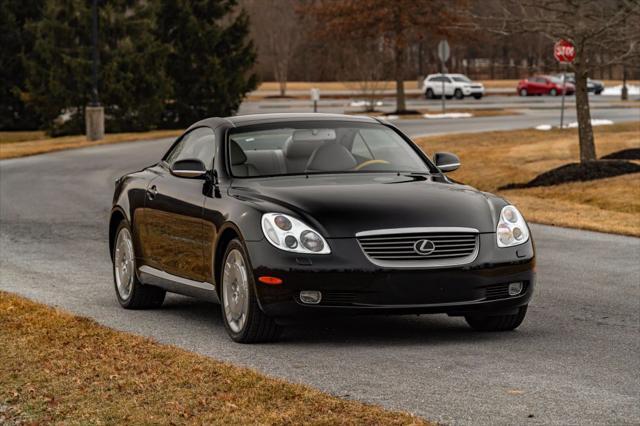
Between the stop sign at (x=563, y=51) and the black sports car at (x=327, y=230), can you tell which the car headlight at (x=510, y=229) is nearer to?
the black sports car at (x=327, y=230)

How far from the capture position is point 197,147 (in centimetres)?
1095

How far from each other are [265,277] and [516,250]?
166 cm

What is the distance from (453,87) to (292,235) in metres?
76.3

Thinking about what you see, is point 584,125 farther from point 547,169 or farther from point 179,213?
point 179,213

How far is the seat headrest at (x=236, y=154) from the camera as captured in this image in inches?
404

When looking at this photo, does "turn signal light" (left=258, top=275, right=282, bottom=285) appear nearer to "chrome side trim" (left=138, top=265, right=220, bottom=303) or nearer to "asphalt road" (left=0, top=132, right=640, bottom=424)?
"asphalt road" (left=0, top=132, right=640, bottom=424)

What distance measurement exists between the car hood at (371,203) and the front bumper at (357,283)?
0.16 m

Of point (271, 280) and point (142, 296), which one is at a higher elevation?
point (271, 280)

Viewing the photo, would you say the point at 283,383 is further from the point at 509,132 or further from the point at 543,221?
the point at 509,132

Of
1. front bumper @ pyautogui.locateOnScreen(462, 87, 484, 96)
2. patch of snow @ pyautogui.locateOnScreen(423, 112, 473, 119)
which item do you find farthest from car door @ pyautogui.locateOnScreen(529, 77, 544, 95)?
patch of snow @ pyautogui.locateOnScreen(423, 112, 473, 119)

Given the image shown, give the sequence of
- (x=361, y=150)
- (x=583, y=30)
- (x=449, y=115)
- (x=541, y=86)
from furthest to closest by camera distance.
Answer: (x=541, y=86) < (x=449, y=115) < (x=583, y=30) < (x=361, y=150)

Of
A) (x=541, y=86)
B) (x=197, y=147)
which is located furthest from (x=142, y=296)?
(x=541, y=86)

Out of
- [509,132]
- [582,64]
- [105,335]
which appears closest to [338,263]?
[105,335]

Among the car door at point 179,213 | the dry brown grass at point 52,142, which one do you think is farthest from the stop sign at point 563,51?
the car door at point 179,213
